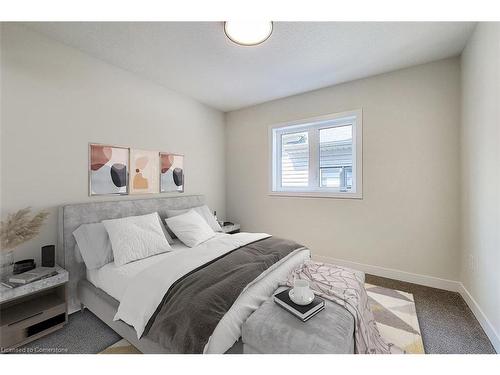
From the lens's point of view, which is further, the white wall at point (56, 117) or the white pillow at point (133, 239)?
the white pillow at point (133, 239)

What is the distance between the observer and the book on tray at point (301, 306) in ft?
3.97

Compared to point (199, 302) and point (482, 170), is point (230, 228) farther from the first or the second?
point (482, 170)

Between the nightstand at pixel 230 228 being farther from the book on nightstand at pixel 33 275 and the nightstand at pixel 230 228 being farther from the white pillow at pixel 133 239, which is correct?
the book on nightstand at pixel 33 275

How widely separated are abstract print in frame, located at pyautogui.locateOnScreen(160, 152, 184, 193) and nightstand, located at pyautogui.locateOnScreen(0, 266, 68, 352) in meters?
1.42

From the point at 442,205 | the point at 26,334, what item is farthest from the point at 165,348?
the point at 442,205

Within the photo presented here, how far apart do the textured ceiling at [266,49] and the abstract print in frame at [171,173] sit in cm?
98

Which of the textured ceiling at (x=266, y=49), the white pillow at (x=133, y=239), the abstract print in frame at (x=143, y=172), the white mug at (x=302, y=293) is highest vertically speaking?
the textured ceiling at (x=266, y=49)

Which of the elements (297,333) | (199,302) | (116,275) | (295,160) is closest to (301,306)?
(297,333)

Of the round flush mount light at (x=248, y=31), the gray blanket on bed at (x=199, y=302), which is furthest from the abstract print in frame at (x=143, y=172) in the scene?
the round flush mount light at (x=248, y=31)

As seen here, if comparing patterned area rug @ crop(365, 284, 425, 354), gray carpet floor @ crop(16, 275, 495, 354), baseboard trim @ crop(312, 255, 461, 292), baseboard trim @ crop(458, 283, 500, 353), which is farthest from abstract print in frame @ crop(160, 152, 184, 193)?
baseboard trim @ crop(458, 283, 500, 353)

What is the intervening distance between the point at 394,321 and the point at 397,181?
1538mm

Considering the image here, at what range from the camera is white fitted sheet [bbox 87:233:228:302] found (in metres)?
1.64

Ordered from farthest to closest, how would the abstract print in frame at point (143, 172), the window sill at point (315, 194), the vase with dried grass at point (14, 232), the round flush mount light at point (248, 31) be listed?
1. the window sill at point (315, 194)
2. the abstract print in frame at point (143, 172)
3. the round flush mount light at point (248, 31)
4. the vase with dried grass at point (14, 232)

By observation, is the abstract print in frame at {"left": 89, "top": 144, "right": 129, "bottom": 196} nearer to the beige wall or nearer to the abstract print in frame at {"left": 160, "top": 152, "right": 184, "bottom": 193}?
the abstract print in frame at {"left": 160, "top": 152, "right": 184, "bottom": 193}
